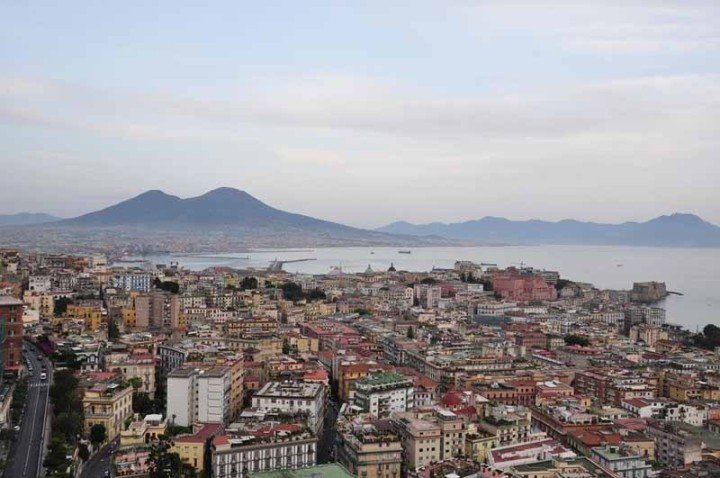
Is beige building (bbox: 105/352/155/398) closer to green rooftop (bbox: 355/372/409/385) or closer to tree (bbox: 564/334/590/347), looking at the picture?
green rooftop (bbox: 355/372/409/385)

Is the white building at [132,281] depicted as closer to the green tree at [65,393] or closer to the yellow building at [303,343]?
the yellow building at [303,343]

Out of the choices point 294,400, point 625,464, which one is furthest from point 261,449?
point 625,464

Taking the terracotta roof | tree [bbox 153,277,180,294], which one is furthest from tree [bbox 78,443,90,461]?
tree [bbox 153,277,180,294]

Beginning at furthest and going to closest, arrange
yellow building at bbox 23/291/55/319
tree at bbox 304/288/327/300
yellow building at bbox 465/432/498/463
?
tree at bbox 304/288/327/300 < yellow building at bbox 23/291/55/319 < yellow building at bbox 465/432/498/463

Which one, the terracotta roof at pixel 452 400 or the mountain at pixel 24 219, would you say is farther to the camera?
the mountain at pixel 24 219

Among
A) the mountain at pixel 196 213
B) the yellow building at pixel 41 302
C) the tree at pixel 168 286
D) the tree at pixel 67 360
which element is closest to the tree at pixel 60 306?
the yellow building at pixel 41 302

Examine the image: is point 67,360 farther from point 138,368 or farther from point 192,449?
point 192,449
